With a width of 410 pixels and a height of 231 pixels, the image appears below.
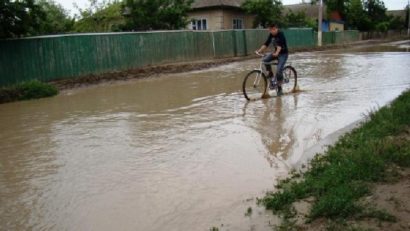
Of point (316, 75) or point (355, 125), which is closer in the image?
point (355, 125)

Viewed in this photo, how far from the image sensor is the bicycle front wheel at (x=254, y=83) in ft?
38.1

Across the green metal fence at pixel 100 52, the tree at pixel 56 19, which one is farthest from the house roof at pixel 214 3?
the tree at pixel 56 19

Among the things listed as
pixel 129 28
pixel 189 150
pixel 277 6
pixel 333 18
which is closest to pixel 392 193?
pixel 189 150

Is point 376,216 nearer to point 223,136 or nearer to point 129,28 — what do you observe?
point 223,136

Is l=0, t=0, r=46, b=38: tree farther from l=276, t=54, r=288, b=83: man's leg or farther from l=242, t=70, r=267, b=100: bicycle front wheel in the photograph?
l=276, t=54, r=288, b=83: man's leg

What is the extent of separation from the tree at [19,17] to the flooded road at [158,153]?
10.5 feet

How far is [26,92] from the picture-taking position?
13.8 m

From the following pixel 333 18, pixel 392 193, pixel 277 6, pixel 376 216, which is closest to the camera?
pixel 376 216

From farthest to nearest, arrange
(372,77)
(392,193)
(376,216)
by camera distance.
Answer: (372,77) → (392,193) → (376,216)

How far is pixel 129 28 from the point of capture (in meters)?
27.9

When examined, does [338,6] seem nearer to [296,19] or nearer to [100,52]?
[296,19]

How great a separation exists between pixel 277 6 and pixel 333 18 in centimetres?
2481

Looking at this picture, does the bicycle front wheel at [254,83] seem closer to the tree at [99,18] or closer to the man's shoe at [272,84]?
the man's shoe at [272,84]

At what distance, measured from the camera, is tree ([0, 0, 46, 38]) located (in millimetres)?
14465
